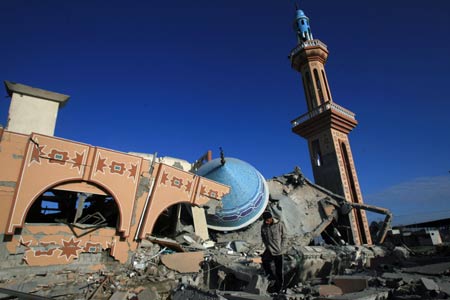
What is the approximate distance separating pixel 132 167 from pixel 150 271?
3969mm

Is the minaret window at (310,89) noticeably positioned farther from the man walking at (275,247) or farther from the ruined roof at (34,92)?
the man walking at (275,247)

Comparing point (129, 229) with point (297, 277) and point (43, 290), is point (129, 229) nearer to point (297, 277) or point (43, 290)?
point (43, 290)

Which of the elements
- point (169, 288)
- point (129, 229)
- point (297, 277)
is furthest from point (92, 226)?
point (297, 277)

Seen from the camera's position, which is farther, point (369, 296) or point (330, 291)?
point (330, 291)

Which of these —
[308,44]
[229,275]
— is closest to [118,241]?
[229,275]

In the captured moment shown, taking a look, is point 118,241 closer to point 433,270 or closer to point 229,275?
point 229,275

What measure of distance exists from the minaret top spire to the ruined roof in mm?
22563

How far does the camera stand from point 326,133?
19.9m

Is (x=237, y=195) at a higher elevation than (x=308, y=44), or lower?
lower

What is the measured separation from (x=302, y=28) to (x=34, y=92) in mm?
24229

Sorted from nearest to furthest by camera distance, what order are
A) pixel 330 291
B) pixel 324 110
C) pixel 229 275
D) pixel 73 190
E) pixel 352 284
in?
pixel 330 291 < pixel 352 284 < pixel 229 275 < pixel 73 190 < pixel 324 110

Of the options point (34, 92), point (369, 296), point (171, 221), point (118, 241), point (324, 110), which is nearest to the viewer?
point (369, 296)

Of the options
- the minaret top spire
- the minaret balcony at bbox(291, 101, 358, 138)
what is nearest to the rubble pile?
the minaret balcony at bbox(291, 101, 358, 138)

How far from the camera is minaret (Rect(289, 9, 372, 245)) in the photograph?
1873cm
